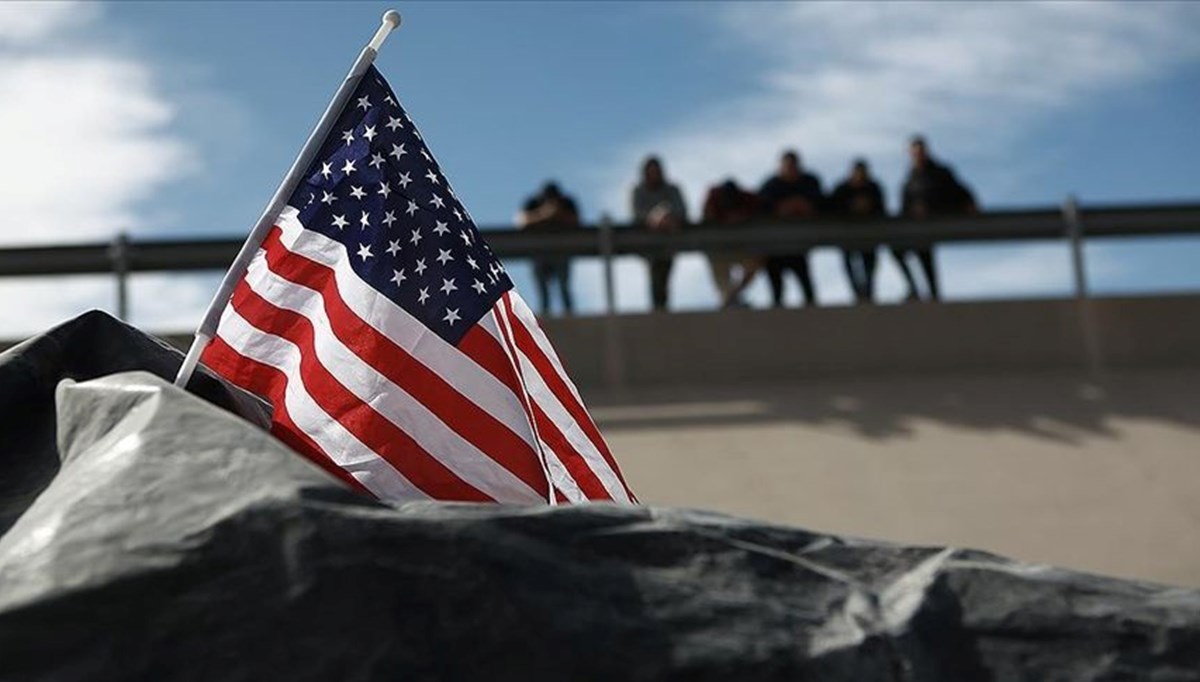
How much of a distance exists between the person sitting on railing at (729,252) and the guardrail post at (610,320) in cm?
75

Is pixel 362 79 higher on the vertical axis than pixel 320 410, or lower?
higher

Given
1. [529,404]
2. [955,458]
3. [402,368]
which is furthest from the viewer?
[955,458]

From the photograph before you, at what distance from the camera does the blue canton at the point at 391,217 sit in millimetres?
3762

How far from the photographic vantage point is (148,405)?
68.4 inches

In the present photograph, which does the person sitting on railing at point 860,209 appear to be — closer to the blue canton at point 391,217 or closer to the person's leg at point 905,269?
the person's leg at point 905,269

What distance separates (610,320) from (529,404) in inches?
399

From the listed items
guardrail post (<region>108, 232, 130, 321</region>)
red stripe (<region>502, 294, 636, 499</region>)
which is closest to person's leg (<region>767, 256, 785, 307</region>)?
guardrail post (<region>108, 232, 130, 321</region>)

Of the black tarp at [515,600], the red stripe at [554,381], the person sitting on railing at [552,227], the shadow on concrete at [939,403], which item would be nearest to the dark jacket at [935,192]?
the shadow on concrete at [939,403]

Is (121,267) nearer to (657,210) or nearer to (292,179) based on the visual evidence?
(657,210)

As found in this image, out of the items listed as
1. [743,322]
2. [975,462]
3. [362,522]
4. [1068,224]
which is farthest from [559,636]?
[1068,224]

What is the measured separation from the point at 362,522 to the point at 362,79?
240cm

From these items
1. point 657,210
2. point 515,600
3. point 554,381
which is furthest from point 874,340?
point 515,600

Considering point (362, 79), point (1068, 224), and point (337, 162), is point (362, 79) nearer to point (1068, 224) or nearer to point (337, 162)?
point (337, 162)

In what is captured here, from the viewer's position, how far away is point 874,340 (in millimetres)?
14523
